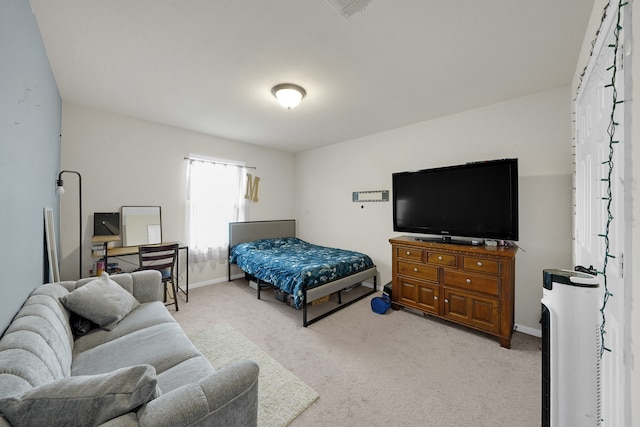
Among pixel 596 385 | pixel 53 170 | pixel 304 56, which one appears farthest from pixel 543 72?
pixel 53 170

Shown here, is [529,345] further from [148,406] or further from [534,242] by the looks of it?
[148,406]

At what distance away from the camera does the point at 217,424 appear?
3.03ft

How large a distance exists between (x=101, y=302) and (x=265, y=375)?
1.38m

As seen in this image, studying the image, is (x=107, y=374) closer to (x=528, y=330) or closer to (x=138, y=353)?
(x=138, y=353)

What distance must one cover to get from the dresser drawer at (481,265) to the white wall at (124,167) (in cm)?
384

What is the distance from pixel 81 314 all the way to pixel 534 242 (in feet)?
13.7

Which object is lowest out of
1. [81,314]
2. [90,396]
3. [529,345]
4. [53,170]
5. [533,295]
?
[529,345]

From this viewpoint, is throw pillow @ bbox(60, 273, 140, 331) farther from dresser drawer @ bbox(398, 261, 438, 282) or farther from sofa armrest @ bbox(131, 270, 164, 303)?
dresser drawer @ bbox(398, 261, 438, 282)

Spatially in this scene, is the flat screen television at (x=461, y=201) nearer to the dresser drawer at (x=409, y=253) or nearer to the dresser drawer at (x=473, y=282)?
the dresser drawer at (x=409, y=253)

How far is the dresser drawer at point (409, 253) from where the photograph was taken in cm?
295

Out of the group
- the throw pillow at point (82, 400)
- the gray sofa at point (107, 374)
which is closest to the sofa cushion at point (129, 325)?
the gray sofa at point (107, 374)

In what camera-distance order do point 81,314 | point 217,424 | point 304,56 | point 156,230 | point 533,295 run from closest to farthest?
point 217,424 → point 81,314 → point 304,56 → point 533,295 → point 156,230

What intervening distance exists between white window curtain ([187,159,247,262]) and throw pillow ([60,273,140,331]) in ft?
6.68

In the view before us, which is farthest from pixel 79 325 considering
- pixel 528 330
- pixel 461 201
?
pixel 528 330
